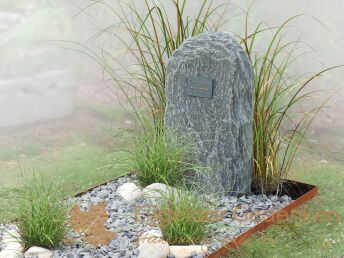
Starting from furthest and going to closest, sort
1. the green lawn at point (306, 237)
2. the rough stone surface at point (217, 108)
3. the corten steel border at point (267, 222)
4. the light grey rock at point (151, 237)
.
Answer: the rough stone surface at point (217, 108), the green lawn at point (306, 237), the corten steel border at point (267, 222), the light grey rock at point (151, 237)

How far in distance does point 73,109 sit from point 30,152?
182cm

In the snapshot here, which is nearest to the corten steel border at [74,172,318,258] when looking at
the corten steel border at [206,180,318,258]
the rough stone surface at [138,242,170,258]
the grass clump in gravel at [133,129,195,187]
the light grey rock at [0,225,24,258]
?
the corten steel border at [206,180,318,258]

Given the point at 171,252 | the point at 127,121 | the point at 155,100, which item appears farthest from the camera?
the point at 127,121

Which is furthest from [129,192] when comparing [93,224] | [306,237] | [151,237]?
[306,237]

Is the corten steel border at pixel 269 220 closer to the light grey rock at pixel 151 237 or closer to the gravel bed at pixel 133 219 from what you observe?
the gravel bed at pixel 133 219

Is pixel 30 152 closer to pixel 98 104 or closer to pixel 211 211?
pixel 98 104

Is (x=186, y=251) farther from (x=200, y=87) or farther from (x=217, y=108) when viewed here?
(x=200, y=87)

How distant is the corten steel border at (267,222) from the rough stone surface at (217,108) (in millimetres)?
363

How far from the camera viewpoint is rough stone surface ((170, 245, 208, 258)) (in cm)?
361

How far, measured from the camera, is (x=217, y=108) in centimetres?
449

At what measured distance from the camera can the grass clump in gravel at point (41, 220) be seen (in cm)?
361

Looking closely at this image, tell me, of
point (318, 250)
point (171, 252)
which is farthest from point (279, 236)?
point (171, 252)

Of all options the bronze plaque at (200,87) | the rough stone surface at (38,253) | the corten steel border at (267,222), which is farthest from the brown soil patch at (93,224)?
the bronze plaque at (200,87)

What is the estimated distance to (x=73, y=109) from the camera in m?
8.77
